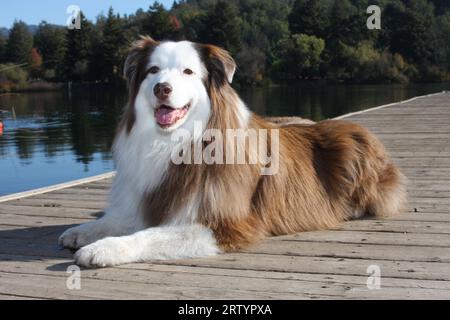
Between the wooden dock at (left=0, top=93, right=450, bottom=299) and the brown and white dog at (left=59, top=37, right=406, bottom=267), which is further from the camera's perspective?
the brown and white dog at (left=59, top=37, right=406, bottom=267)

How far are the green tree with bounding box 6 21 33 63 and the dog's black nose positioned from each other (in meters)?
60.7

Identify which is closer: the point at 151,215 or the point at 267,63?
the point at 151,215

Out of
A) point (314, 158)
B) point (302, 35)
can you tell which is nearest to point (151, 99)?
point (314, 158)

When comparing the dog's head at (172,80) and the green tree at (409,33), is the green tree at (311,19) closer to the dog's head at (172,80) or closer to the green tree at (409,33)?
the green tree at (409,33)

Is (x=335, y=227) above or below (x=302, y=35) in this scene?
below

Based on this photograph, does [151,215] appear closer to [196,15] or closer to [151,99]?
[151,99]

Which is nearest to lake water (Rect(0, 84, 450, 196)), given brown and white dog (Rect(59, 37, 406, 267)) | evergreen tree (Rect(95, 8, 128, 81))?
brown and white dog (Rect(59, 37, 406, 267))

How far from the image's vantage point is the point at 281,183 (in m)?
4.03

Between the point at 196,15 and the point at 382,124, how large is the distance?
185 ft

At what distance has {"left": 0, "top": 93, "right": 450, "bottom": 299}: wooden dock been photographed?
9.61ft

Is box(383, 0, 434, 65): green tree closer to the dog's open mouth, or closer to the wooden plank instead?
the dog's open mouth

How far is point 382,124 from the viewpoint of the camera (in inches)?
468

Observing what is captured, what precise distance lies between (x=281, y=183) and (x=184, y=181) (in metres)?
0.77
